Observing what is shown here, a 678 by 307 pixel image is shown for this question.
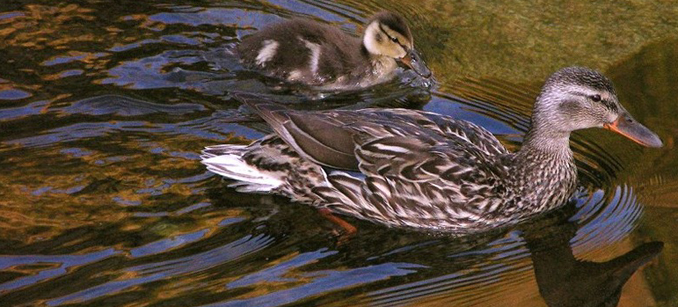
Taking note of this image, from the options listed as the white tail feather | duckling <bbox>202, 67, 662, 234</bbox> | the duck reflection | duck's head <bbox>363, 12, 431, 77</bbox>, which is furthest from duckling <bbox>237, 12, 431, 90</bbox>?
the duck reflection

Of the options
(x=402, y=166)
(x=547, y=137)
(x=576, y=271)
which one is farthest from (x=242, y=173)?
(x=576, y=271)

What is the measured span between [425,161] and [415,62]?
1.32m

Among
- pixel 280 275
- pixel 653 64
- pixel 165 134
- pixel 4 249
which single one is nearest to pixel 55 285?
pixel 4 249

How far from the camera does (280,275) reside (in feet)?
12.7

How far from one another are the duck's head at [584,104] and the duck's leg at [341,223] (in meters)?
0.87

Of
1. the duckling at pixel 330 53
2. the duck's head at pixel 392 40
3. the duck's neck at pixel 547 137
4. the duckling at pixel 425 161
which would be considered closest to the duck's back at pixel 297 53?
the duckling at pixel 330 53

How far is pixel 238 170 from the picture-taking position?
445cm

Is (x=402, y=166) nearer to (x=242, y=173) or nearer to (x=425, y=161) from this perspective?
(x=425, y=161)

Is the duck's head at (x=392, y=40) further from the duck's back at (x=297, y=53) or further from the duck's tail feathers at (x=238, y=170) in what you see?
the duck's tail feathers at (x=238, y=170)

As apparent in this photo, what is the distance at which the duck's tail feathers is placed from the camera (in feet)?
14.6

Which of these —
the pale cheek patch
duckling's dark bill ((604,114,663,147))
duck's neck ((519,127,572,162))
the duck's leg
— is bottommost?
the duck's leg

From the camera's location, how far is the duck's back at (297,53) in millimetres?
5406

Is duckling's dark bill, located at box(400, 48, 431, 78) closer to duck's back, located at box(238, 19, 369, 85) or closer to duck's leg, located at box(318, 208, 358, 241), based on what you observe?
duck's back, located at box(238, 19, 369, 85)

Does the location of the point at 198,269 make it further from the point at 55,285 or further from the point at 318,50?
the point at 318,50
